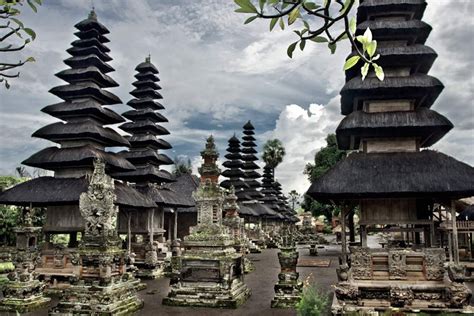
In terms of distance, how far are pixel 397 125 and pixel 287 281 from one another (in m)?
6.54

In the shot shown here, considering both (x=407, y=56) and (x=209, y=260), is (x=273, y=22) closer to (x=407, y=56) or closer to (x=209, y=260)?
(x=209, y=260)

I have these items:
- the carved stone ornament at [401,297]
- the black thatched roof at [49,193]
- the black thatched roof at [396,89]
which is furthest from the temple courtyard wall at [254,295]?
the black thatched roof at [396,89]

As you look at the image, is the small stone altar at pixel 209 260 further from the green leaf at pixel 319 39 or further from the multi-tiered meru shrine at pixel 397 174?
the green leaf at pixel 319 39

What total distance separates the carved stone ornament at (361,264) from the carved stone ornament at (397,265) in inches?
23.9

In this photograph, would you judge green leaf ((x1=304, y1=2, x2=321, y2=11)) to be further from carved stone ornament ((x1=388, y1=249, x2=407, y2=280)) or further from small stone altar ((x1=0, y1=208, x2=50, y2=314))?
small stone altar ((x1=0, y1=208, x2=50, y2=314))

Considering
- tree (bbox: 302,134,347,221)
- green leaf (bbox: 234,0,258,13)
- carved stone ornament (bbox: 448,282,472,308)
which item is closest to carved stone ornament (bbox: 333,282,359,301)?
carved stone ornament (bbox: 448,282,472,308)

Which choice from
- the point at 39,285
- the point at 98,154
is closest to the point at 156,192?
the point at 98,154

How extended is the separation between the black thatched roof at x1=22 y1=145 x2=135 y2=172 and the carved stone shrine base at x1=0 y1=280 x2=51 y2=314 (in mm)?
7504

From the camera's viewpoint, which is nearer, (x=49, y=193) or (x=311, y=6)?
(x=311, y=6)

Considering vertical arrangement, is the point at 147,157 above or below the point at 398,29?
below

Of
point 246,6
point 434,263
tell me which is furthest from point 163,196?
point 246,6

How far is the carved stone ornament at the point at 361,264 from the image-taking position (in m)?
12.5

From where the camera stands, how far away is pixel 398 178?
1338 cm

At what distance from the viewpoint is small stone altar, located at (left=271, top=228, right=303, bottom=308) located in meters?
13.4
